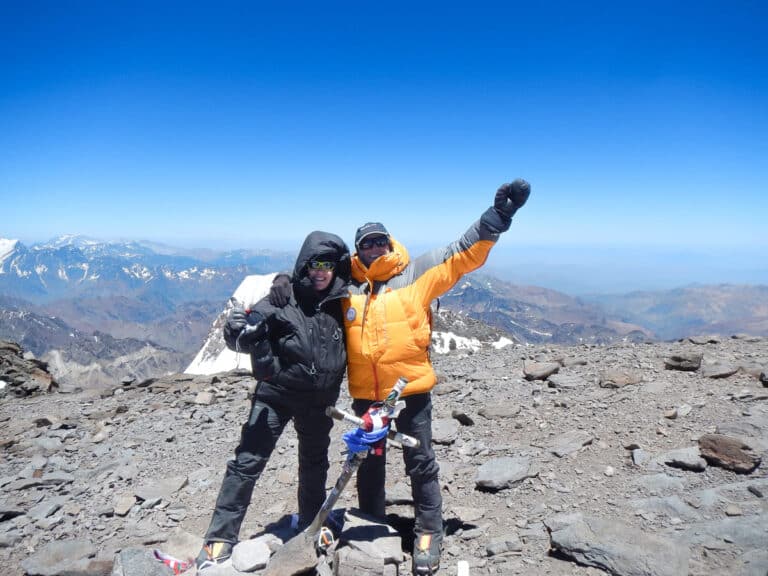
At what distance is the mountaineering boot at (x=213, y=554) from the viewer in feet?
15.3

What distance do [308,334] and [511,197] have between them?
2.53 meters

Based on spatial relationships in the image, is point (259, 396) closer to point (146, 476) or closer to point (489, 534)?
point (489, 534)

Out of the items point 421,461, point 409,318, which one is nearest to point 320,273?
point 409,318

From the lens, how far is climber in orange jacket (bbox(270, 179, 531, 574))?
4484 mm

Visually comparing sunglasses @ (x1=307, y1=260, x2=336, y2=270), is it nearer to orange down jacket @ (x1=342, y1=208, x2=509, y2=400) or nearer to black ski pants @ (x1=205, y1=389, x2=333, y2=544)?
orange down jacket @ (x1=342, y1=208, x2=509, y2=400)

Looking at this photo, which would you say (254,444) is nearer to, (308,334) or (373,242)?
(308,334)

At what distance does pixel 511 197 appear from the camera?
14.7 ft

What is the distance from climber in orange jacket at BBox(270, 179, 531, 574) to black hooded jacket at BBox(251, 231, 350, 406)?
0.43 feet

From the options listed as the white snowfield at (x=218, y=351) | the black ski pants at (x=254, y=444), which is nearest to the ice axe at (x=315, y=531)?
the black ski pants at (x=254, y=444)

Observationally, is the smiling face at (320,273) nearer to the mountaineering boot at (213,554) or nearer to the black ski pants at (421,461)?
the black ski pants at (421,461)

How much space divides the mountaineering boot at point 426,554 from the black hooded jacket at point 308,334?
6.34ft

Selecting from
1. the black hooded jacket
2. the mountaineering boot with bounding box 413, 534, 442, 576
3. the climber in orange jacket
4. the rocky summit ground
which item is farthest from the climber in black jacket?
the mountaineering boot with bounding box 413, 534, 442, 576

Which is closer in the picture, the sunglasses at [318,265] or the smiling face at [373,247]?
the sunglasses at [318,265]

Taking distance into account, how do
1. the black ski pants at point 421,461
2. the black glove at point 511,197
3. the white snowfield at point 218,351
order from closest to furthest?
the black glove at point 511,197, the black ski pants at point 421,461, the white snowfield at point 218,351
